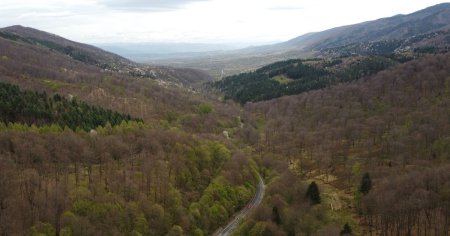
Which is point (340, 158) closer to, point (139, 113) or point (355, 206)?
point (355, 206)

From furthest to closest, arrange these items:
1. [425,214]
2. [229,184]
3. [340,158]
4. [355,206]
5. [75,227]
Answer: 1. [340,158]
2. [229,184]
3. [355,206]
4. [425,214]
5. [75,227]

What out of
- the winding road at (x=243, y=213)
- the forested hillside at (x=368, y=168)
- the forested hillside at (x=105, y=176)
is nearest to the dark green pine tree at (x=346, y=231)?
the forested hillside at (x=368, y=168)

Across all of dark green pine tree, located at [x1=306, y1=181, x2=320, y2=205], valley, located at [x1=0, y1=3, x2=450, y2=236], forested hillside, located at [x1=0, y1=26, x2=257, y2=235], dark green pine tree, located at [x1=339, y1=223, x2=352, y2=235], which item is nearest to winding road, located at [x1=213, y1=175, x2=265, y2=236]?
valley, located at [x1=0, y1=3, x2=450, y2=236]

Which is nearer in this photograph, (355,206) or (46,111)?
(355,206)

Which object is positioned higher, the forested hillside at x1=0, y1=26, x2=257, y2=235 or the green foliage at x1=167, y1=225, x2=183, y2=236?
the forested hillside at x1=0, y1=26, x2=257, y2=235

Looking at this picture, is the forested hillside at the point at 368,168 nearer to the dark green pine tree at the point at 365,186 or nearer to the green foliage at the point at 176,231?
the dark green pine tree at the point at 365,186

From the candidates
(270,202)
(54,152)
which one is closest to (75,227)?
(54,152)

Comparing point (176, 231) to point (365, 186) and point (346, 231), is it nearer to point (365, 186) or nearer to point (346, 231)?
point (346, 231)

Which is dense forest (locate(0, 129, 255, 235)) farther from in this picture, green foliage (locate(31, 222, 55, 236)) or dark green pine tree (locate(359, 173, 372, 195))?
dark green pine tree (locate(359, 173, 372, 195))
